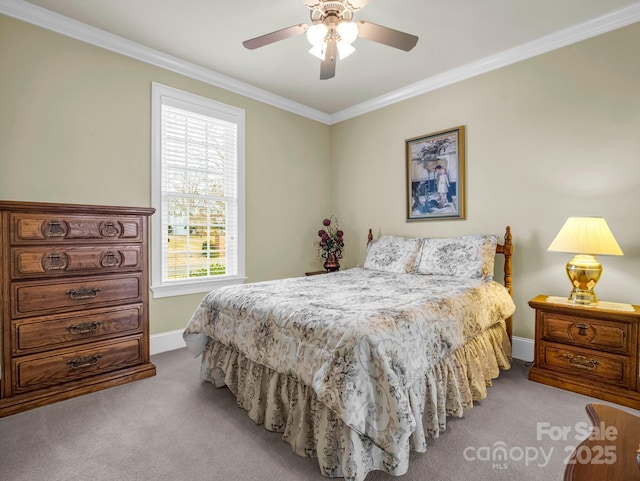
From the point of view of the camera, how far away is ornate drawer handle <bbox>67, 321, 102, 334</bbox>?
91.3 inches

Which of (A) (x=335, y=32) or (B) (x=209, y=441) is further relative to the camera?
(A) (x=335, y=32)

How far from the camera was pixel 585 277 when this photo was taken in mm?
2430

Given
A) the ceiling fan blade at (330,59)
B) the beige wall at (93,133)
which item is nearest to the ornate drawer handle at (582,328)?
the ceiling fan blade at (330,59)

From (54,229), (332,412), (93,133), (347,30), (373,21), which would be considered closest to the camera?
(332,412)

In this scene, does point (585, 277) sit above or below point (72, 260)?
below

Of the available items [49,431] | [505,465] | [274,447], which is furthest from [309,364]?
[49,431]

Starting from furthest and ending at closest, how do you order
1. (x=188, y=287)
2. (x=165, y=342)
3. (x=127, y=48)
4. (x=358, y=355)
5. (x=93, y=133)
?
(x=188, y=287)
(x=165, y=342)
(x=127, y=48)
(x=93, y=133)
(x=358, y=355)

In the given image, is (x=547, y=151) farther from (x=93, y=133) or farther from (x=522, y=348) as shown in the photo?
(x=93, y=133)

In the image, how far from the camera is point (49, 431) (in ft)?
6.31

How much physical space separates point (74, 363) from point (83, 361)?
0.17ft

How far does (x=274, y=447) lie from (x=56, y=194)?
8.16ft

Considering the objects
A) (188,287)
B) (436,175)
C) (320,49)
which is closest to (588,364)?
(436,175)

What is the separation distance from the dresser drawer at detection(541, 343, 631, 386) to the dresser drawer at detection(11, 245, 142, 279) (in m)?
3.18

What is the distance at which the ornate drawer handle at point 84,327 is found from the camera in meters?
2.32
